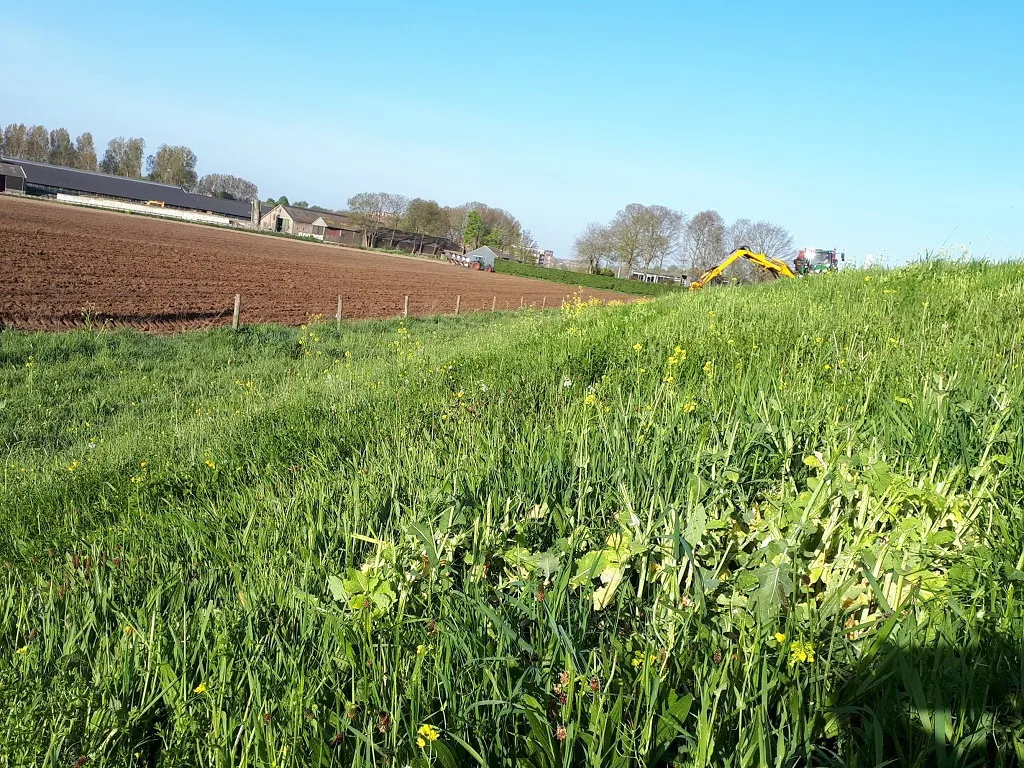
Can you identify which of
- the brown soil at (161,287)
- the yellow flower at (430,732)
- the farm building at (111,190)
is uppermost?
the farm building at (111,190)

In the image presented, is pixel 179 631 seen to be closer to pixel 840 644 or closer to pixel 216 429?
pixel 840 644

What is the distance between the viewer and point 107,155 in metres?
150

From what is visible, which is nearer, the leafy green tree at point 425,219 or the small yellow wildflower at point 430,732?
the small yellow wildflower at point 430,732

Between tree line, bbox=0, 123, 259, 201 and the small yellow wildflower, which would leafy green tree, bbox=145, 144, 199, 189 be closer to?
tree line, bbox=0, 123, 259, 201

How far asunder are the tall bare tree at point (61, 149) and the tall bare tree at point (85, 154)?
3.94ft

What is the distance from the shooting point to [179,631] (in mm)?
2615

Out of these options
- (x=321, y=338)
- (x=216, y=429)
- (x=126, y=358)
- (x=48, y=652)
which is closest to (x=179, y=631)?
(x=48, y=652)

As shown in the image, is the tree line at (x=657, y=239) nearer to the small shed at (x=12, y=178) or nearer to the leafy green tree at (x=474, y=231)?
the leafy green tree at (x=474, y=231)

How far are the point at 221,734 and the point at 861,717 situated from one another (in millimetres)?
1791

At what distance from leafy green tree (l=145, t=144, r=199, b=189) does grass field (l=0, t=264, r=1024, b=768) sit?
15939cm

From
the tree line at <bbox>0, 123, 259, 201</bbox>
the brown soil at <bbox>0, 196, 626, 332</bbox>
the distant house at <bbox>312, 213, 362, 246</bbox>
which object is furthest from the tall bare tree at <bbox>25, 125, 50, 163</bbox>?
the brown soil at <bbox>0, 196, 626, 332</bbox>

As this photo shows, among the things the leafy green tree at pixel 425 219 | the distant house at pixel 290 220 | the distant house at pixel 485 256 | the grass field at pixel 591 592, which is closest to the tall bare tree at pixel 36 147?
the distant house at pixel 290 220

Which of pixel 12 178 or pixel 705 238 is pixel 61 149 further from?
pixel 705 238

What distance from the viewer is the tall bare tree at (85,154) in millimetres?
139750
